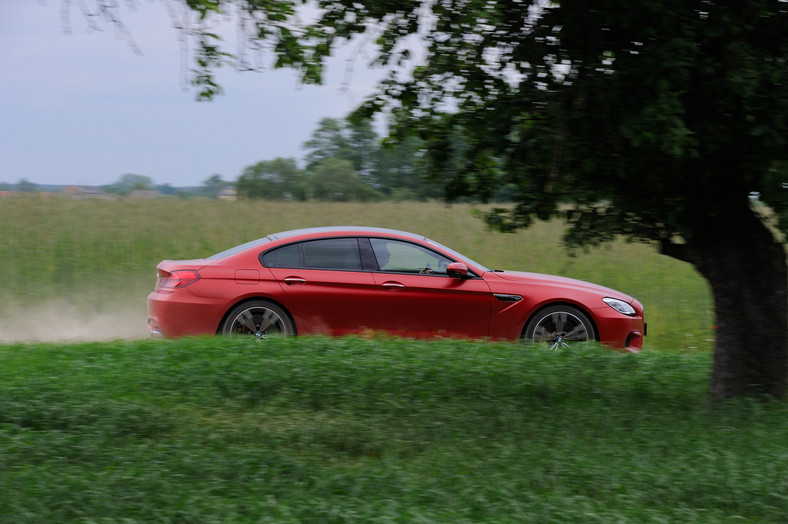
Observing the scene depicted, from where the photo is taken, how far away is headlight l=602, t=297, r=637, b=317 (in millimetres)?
9422

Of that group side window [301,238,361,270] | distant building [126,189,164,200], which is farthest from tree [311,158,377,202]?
side window [301,238,361,270]

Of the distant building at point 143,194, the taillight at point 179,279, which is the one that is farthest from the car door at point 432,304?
the distant building at point 143,194

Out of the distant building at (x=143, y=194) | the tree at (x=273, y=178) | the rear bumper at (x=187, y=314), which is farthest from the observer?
the tree at (x=273, y=178)

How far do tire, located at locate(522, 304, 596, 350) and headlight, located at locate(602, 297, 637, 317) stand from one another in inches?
12.7

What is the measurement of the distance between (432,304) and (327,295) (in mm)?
1223

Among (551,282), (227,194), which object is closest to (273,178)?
(227,194)

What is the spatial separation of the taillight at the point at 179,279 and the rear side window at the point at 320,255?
838mm

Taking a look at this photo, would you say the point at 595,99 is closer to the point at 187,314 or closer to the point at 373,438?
the point at 373,438

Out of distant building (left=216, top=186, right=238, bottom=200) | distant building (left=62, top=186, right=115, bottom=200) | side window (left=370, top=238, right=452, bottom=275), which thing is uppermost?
distant building (left=216, top=186, right=238, bottom=200)

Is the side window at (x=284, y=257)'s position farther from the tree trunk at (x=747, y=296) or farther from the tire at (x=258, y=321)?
the tree trunk at (x=747, y=296)

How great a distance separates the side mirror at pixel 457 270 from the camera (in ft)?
30.5

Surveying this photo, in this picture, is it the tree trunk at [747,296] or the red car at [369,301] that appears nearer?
the tree trunk at [747,296]

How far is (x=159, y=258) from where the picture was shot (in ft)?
59.2

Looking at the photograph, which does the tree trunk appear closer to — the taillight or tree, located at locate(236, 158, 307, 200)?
the taillight
